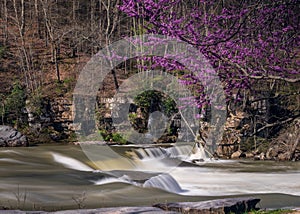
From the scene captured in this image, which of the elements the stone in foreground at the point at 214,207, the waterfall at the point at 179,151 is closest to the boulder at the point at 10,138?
the waterfall at the point at 179,151

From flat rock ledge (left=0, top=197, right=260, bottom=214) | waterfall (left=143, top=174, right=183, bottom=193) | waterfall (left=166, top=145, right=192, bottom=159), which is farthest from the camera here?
waterfall (left=166, top=145, right=192, bottom=159)

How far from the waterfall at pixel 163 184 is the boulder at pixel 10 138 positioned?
363 inches

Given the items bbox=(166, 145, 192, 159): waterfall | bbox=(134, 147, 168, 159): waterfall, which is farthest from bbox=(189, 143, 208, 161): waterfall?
bbox=(134, 147, 168, 159): waterfall

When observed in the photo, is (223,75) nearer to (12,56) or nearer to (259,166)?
(259,166)

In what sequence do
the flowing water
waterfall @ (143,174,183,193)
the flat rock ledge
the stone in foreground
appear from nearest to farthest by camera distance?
the flat rock ledge → the stone in foreground → the flowing water → waterfall @ (143,174,183,193)

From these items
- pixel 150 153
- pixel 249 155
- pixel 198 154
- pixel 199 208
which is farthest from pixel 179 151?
pixel 199 208

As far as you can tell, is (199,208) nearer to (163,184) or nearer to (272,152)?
(163,184)

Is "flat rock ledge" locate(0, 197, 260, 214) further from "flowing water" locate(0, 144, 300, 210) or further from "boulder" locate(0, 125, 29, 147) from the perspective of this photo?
"boulder" locate(0, 125, 29, 147)

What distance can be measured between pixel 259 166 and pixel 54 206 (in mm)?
9411

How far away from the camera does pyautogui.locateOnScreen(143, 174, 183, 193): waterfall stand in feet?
Answer: 32.3

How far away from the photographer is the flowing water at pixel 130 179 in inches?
333

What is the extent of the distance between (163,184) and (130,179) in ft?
2.54

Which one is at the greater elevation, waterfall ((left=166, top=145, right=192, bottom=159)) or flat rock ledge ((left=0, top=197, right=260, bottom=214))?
flat rock ledge ((left=0, top=197, right=260, bottom=214))

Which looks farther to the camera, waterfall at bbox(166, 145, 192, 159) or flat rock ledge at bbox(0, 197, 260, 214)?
waterfall at bbox(166, 145, 192, 159)
